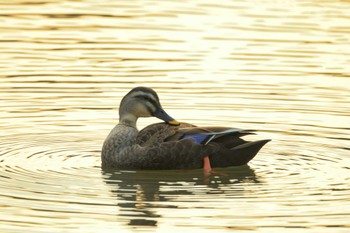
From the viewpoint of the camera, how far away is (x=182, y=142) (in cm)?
1636

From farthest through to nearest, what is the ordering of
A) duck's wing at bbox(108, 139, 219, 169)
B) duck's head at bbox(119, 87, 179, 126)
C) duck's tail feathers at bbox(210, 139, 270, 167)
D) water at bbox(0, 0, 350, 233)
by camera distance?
duck's head at bbox(119, 87, 179, 126)
duck's tail feathers at bbox(210, 139, 270, 167)
duck's wing at bbox(108, 139, 219, 169)
water at bbox(0, 0, 350, 233)

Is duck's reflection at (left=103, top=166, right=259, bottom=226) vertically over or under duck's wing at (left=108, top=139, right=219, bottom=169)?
under

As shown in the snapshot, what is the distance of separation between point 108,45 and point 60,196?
36.8 ft

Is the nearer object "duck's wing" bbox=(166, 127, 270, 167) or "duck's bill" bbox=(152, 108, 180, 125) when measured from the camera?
"duck's wing" bbox=(166, 127, 270, 167)

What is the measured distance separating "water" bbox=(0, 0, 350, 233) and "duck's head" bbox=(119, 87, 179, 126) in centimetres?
70

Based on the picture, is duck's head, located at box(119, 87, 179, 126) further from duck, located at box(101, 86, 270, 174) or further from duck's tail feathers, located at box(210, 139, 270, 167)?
duck's tail feathers, located at box(210, 139, 270, 167)

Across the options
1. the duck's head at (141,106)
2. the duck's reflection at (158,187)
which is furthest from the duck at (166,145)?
the duck's reflection at (158,187)

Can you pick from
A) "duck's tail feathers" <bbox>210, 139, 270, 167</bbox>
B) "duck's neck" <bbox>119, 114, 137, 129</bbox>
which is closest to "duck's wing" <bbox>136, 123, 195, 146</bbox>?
"duck's neck" <bbox>119, 114, 137, 129</bbox>

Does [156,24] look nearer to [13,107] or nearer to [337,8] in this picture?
[337,8]

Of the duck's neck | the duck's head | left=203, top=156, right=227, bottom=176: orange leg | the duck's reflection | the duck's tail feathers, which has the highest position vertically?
the duck's head

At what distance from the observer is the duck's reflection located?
13.9 metres

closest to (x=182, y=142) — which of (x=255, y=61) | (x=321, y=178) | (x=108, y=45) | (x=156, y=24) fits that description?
(x=321, y=178)

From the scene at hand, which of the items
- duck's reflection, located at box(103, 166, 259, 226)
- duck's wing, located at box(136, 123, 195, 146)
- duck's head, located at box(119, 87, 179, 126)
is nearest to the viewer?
duck's reflection, located at box(103, 166, 259, 226)

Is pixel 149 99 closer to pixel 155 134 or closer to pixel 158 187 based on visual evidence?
pixel 155 134
